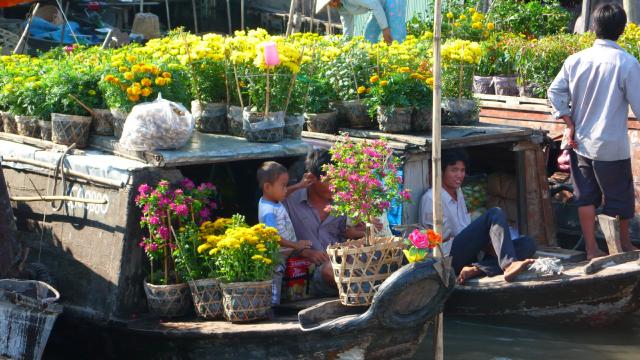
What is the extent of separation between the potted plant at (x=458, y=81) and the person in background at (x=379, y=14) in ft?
7.34

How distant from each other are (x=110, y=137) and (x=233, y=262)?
55.1 inches

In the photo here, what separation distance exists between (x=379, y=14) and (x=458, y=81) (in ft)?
7.75

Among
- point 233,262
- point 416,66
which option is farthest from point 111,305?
point 416,66

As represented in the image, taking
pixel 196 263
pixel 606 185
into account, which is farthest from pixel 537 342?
pixel 196 263

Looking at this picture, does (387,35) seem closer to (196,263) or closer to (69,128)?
(69,128)

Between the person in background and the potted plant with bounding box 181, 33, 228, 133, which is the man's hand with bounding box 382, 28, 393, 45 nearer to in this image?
the person in background

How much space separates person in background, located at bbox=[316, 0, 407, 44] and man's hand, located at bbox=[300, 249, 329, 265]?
380 centimetres

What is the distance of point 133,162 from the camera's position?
5301 millimetres

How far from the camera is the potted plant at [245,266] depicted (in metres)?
4.81

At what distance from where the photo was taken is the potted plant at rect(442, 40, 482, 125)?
6676mm

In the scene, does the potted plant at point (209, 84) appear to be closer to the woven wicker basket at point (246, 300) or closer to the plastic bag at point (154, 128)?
the plastic bag at point (154, 128)

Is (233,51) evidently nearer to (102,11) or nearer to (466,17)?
(466,17)

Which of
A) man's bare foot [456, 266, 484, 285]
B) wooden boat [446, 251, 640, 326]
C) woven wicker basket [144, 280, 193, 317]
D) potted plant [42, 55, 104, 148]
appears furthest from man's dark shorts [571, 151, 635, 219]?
potted plant [42, 55, 104, 148]

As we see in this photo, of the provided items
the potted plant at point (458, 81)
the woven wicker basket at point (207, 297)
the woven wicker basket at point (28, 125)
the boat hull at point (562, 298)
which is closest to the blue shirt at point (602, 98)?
the potted plant at point (458, 81)
